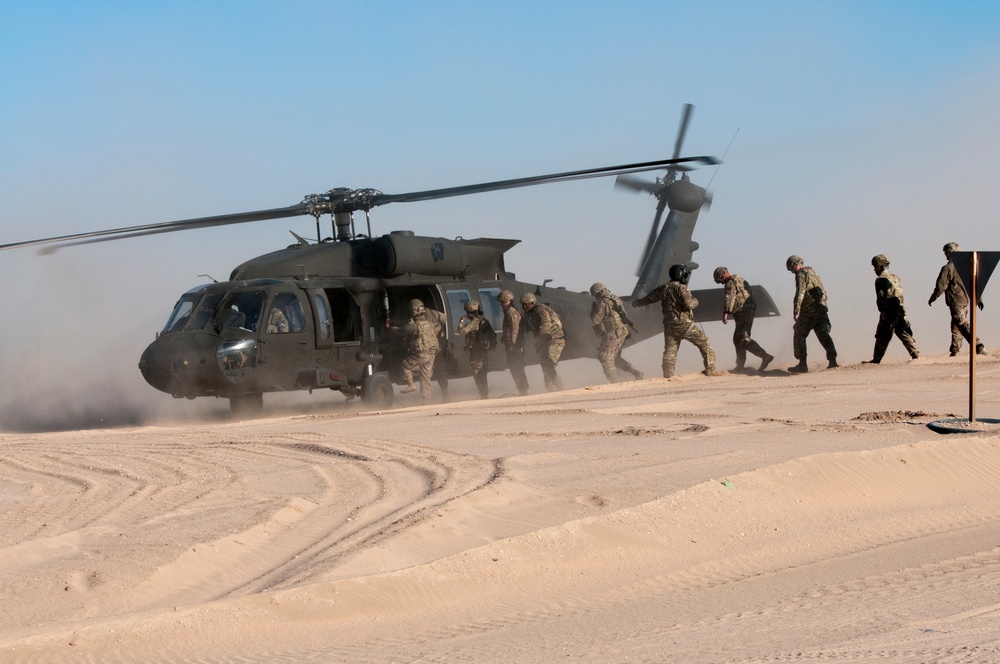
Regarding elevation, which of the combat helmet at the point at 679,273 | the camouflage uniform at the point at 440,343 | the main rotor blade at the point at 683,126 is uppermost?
the main rotor blade at the point at 683,126

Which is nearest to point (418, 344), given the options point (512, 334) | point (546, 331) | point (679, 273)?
point (512, 334)

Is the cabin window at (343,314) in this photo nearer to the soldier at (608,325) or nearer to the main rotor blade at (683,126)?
the soldier at (608,325)

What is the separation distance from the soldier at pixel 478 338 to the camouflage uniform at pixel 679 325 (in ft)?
7.61

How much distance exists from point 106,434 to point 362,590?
7270mm

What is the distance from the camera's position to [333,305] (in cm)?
1374

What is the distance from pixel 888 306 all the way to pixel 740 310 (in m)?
1.85

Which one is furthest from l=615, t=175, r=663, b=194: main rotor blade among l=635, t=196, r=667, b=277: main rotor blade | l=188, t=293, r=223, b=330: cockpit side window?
l=188, t=293, r=223, b=330: cockpit side window

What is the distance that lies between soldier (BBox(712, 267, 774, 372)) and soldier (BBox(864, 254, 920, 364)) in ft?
4.89

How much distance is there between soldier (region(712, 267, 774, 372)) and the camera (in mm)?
14573

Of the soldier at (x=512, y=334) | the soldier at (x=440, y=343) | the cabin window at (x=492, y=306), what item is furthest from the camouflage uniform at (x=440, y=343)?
the soldier at (x=512, y=334)

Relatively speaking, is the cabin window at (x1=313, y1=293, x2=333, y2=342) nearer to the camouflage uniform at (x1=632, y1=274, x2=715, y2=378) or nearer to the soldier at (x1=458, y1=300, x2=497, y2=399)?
the soldier at (x1=458, y1=300, x2=497, y2=399)

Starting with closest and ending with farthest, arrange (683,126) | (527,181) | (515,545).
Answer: (515,545) < (527,181) < (683,126)

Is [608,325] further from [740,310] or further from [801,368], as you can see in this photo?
[801,368]

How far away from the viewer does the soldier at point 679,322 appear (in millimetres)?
14461
